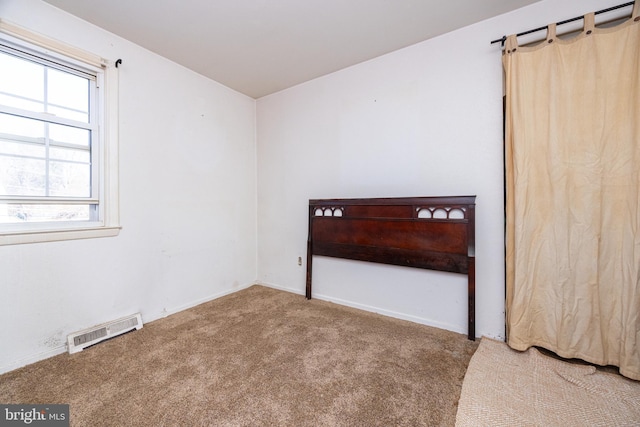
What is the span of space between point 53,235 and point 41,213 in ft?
0.63

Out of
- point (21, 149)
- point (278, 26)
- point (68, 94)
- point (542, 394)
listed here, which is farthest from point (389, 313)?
point (68, 94)

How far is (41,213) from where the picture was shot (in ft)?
5.94

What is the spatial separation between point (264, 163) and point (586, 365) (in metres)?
3.33

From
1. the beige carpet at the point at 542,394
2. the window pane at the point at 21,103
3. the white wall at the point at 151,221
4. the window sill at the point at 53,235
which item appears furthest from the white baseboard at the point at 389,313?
the window pane at the point at 21,103

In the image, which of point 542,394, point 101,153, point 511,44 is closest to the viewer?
point 542,394

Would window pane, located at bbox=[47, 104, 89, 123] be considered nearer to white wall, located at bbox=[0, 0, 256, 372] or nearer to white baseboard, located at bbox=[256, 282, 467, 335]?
white wall, located at bbox=[0, 0, 256, 372]

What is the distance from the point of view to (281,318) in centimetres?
233

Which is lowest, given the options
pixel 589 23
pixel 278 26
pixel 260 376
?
pixel 260 376

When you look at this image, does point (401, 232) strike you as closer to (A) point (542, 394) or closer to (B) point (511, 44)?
(A) point (542, 394)

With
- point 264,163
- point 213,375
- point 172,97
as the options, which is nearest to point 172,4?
point 172,97

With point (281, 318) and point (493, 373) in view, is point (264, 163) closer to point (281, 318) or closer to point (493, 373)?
point (281, 318)

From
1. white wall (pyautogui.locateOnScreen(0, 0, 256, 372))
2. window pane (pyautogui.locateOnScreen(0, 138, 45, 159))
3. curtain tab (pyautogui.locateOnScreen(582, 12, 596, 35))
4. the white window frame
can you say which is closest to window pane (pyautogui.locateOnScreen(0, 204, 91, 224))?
the white window frame

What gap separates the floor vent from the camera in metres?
1.81

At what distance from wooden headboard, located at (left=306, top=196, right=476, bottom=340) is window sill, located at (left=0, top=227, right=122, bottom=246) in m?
1.77
